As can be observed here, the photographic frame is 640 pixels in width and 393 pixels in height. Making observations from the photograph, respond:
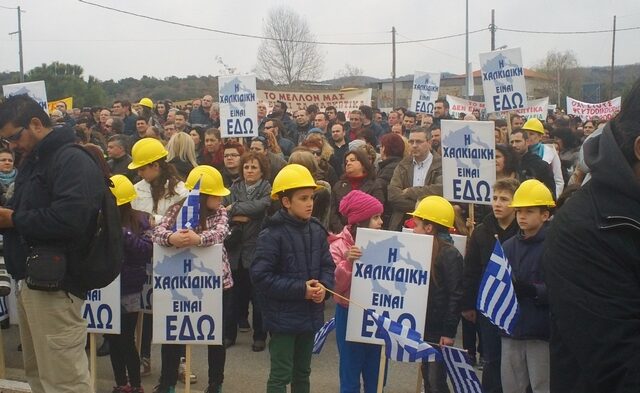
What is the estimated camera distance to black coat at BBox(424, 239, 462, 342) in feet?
17.1

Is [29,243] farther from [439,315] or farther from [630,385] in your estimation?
[630,385]

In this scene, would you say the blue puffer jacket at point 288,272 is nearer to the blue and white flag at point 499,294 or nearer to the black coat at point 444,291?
the black coat at point 444,291

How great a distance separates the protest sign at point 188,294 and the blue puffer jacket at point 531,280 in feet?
6.95

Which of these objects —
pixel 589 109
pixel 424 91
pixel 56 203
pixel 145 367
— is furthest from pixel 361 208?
pixel 589 109

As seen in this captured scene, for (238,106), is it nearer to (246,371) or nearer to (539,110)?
(246,371)

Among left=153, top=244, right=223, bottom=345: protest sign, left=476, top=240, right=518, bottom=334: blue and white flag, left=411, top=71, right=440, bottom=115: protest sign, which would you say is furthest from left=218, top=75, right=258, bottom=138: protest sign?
left=411, top=71, right=440, bottom=115: protest sign

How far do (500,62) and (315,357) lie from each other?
5102mm

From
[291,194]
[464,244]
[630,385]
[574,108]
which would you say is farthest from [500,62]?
[574,108]

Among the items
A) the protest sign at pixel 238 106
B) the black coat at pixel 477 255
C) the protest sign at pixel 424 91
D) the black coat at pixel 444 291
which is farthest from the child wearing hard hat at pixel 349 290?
the protest sign at pixel 424 91

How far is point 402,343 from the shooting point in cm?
475

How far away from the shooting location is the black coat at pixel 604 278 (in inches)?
71.2

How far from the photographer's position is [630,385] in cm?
179

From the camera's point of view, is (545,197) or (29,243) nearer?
(29,243)

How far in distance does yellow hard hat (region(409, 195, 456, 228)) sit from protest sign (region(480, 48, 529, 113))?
4.61 meters
